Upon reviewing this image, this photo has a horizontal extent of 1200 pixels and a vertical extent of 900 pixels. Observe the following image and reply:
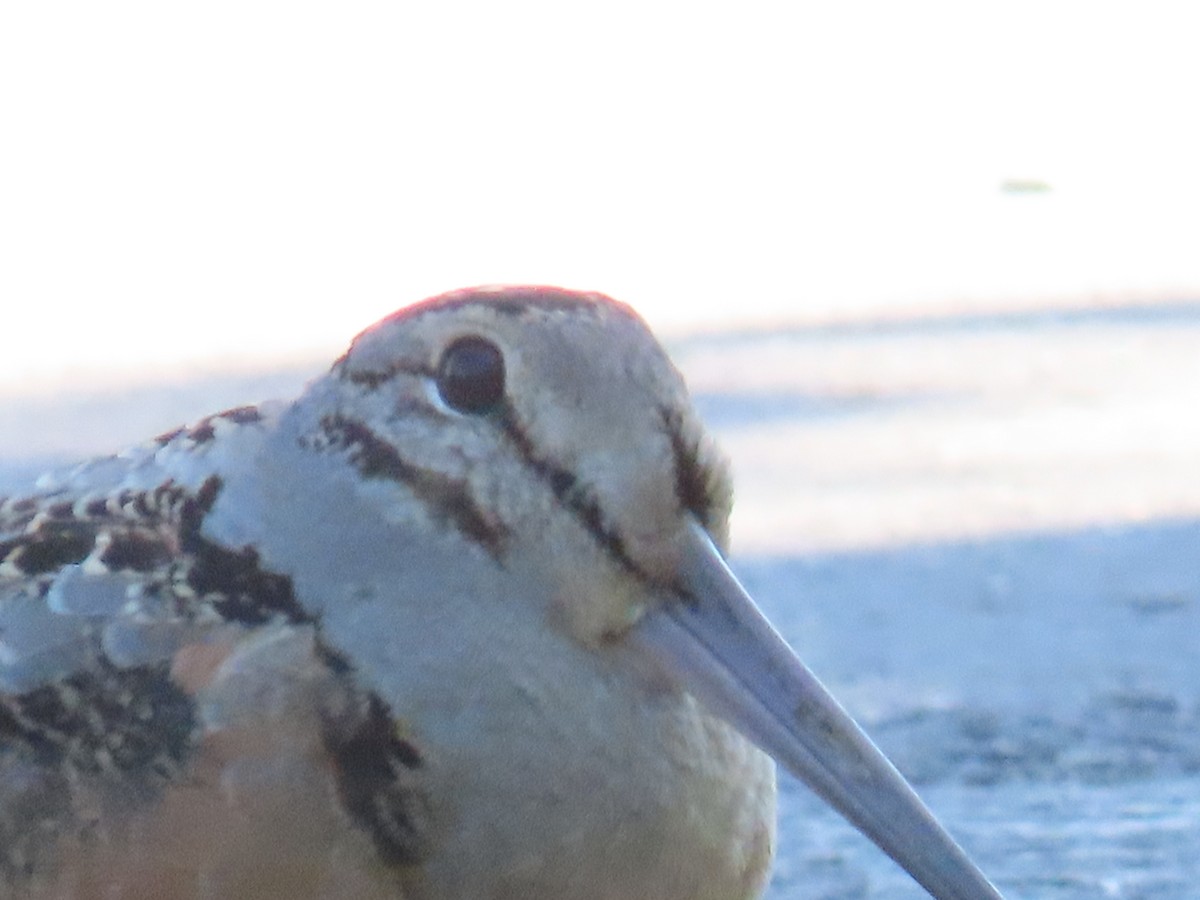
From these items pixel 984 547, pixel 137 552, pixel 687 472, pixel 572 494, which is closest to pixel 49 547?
pixel 137 552

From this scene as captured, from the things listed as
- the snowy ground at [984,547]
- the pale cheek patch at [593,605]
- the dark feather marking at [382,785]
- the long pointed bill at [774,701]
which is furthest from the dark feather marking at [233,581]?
the snowy ground at [984,547]

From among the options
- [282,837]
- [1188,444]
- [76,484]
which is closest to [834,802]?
[282,837]

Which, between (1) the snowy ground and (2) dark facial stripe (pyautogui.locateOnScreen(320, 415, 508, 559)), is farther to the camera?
(1) the snowy ground

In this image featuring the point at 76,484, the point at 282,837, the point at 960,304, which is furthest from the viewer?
the point at 960,304

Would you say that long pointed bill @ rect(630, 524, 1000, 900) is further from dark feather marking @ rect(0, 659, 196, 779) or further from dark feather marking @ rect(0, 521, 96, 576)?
dark feather marking @ rect(0, 521, 96, 576)

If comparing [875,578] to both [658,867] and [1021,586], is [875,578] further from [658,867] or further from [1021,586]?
[658,867]

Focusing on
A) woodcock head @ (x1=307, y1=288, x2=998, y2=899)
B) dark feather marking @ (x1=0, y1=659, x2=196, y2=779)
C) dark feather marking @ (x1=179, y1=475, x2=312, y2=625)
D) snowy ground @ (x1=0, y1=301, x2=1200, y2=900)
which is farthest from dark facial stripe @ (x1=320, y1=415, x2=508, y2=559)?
snowy ground @ (x1=0, y1=301, x2=1200, y2=900)

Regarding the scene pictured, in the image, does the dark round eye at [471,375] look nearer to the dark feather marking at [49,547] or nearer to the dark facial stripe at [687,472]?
the dark facial stripe at [687,472]
